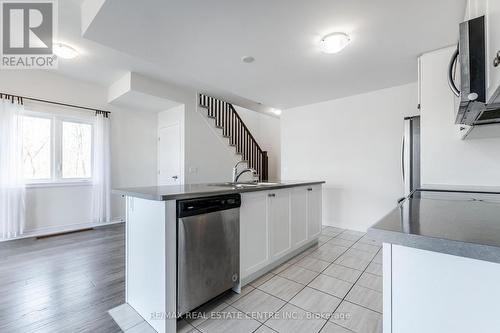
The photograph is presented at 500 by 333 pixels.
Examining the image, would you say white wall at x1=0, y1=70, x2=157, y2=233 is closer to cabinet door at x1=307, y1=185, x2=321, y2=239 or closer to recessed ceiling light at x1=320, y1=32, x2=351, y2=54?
cabinet door at x1=307, y1=185, x2=321, y2=239

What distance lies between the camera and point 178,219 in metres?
1.51

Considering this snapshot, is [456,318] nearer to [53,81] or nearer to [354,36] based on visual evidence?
[354,36]

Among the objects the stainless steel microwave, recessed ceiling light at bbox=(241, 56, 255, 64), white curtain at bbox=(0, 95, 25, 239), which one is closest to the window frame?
white curtain at bbox=(0, 95, 25, 239)

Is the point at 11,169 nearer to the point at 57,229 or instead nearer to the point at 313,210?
the point at 57,229

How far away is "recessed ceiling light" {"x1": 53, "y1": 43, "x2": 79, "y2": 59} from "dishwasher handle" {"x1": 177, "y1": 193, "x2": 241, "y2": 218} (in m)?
2.98

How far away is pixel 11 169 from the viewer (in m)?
3.34

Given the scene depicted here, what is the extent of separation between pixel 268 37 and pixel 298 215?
1.99 metres

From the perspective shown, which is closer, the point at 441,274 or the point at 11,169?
the point at 441,274

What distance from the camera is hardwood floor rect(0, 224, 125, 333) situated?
5.33 ft

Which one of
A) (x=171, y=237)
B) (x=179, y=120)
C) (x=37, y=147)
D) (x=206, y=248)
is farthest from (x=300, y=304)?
(x=37, y=147)

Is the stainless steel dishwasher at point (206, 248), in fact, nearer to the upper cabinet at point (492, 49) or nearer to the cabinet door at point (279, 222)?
the cabinet door at point (279, 222)

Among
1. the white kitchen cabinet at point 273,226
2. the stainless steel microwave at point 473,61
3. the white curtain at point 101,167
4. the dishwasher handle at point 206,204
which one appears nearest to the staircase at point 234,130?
the white curtain at point 101,167

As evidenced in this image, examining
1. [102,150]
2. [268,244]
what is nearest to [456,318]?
[268,244]

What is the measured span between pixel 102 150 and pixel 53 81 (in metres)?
1.33
